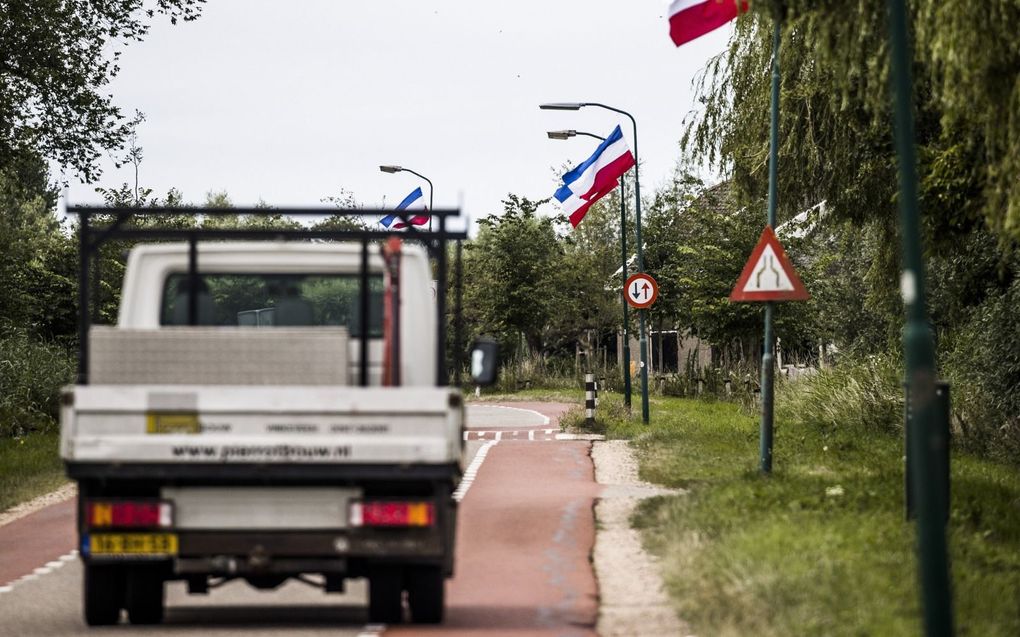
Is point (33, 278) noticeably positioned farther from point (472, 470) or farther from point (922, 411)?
point (922, 411)

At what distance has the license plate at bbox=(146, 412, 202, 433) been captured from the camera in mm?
8656

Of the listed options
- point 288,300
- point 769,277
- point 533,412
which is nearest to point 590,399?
point 533,412

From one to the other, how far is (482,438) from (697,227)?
61.9 ft

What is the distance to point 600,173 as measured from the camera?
32.2 meters

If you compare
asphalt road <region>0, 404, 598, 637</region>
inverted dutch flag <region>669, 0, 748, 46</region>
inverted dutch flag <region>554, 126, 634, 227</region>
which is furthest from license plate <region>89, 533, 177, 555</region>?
inverted dutch flag <region>554, 126, 634, 227</region>

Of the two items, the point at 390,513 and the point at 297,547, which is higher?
the point at 390,513

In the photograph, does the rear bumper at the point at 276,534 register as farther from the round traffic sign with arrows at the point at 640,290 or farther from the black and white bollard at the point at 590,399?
the round traffic sign with arrows at the point at 640,290

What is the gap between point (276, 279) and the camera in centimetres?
1043

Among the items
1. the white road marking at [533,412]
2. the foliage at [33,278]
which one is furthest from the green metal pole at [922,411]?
the white road marking at [533,412]

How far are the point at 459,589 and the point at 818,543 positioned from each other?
2536 millimetres

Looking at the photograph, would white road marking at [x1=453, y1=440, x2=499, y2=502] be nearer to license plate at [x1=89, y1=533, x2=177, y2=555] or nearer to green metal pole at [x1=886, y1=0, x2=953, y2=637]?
license plate at [x1=89, y1=533, x2=177, y2=555]

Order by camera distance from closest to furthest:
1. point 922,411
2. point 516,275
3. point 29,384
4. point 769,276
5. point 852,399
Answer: point 922,411
point 769,276
point 852,399
point 29,384
point 516,275

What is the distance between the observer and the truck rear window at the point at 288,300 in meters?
10.3

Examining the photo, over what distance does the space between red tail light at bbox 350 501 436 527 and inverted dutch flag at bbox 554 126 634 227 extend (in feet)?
76.8
